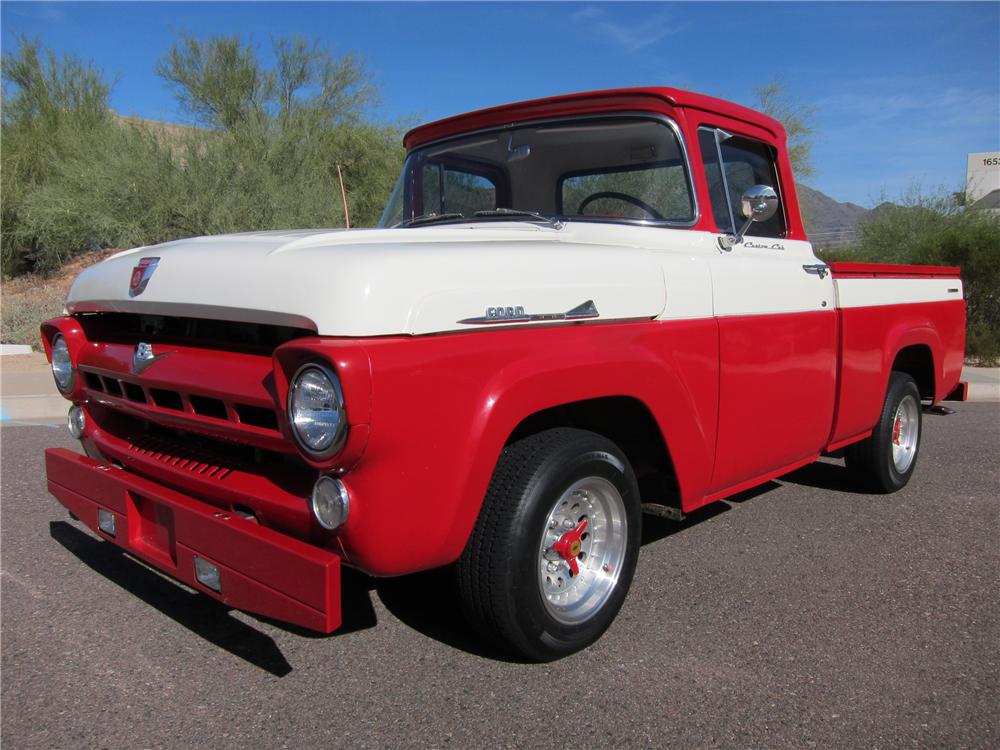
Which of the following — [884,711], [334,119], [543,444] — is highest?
[334,119]

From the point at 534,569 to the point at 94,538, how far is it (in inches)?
102

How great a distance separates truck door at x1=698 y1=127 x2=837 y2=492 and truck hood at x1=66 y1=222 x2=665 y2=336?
1.86 feet

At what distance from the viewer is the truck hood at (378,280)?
2.21 m

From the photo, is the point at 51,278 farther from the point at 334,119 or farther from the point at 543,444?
the point at 543,444

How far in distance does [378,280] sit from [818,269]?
8.58 ft

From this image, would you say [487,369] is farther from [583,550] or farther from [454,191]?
[454,191]

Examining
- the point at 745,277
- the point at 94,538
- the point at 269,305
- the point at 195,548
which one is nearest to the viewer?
the point at 269,305

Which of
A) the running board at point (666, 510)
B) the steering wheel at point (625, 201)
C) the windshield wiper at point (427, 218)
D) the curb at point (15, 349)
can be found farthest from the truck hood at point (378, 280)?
the curb at point (15, 349)

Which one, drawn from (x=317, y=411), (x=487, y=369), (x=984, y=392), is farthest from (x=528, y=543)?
(x=984, y=392)

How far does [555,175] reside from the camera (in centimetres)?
390

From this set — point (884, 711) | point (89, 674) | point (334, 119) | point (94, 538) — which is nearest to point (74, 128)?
point (334, 119)

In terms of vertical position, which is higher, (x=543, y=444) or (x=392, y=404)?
(x=392, y=404)

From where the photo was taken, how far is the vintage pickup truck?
2232 mm

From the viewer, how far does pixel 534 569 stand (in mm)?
2625
